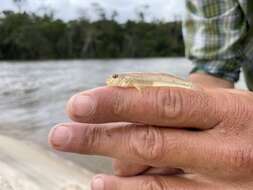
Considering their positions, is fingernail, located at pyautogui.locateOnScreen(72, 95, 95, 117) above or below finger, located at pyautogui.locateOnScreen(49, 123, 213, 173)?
above

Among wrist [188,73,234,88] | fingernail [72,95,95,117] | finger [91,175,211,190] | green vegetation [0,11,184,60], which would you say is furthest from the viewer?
green vegetation [0,11,184,60]

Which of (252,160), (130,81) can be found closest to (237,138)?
(252,160)

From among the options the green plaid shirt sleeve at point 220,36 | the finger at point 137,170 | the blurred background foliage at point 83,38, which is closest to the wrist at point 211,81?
the green plaid shirt sleeve at point 220,36

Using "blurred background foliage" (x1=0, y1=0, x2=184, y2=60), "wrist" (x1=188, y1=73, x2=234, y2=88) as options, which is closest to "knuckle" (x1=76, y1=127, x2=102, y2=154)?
"wrist" (x1=188, y1=73, x2=234, y2=88)

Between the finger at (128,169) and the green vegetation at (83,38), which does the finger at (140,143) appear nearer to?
the finger at (128,169)

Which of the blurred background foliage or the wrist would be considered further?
the blurred background foliage

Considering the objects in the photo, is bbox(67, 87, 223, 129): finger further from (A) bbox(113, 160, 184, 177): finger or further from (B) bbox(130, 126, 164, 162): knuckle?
(A) bbox(113, 160, 184, 177): finger
